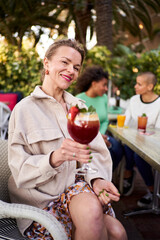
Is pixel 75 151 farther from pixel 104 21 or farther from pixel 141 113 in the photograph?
pixel 104 21

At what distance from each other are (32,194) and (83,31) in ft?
21.9

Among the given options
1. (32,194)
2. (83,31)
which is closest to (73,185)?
(32,194)

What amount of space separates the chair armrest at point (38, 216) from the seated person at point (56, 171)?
0.31 ft

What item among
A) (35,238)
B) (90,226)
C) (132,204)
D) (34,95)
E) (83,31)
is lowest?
(132,204)

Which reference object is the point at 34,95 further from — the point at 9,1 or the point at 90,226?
the point at 9,1

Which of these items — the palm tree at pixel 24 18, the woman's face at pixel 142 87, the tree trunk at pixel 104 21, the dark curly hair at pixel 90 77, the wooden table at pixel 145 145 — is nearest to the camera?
the wooden table at pixel 145 145

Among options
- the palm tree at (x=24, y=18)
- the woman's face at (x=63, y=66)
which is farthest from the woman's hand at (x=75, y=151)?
the palm tree at (x=24, y=18)

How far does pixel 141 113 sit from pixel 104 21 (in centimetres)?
338

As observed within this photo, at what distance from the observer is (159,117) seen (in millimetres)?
3137

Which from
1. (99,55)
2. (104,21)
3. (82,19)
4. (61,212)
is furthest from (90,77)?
(82,19)

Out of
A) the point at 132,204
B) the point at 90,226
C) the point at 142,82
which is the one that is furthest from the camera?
the point at 142,82

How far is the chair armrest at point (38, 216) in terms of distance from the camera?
1051 millimetres

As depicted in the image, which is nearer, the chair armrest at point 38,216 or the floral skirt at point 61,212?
the chair armrest at point 38,216

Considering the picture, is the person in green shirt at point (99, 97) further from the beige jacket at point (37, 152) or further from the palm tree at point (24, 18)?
the palm tree at point (24, 18)
